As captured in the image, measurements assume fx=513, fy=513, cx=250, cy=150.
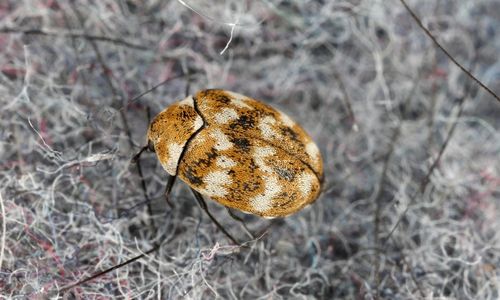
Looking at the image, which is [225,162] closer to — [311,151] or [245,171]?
[245,171]

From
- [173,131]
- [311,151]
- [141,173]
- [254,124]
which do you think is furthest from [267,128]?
[141,173]

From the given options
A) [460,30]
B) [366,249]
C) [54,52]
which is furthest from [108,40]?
[460,30]

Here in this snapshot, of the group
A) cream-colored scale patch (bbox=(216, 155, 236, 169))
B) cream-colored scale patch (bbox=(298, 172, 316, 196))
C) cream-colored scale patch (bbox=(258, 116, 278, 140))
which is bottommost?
cream-colored scale patch (bbox=(298, 172, 316, 196))

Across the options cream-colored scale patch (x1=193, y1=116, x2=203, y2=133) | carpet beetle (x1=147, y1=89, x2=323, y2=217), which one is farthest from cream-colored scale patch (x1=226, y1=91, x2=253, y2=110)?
cream-colored scale patch (x1=193, y1=116, x2=203, y2=133)

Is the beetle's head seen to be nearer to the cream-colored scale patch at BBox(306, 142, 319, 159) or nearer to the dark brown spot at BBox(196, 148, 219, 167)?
the dark brown spot at BBox(196, 148, 219, 167)

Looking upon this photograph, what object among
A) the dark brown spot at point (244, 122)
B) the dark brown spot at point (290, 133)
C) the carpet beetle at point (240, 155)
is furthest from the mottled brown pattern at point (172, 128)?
the dark brown spot at point (290, 133)

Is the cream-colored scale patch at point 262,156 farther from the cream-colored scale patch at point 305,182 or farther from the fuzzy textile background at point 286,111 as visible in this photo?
the fuzzy textile background at point 286,111
